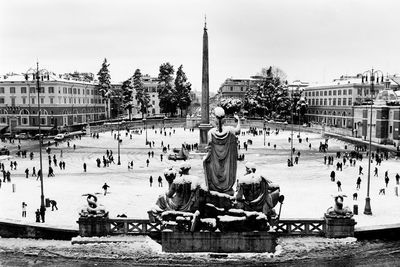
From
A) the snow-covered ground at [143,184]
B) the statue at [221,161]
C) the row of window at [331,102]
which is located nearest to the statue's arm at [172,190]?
the statue at [221,161]

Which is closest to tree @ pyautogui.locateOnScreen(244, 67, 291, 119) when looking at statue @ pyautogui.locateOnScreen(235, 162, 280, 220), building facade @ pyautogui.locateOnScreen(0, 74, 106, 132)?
building facade @ pyautogui.locateOnScreen(0, 74, 106, 132)

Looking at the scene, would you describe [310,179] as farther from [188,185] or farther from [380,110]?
[380,110]

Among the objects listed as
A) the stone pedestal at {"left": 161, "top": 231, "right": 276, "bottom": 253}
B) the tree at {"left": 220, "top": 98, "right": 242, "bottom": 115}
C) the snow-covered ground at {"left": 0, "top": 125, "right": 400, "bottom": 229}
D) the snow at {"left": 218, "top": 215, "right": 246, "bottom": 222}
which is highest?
the tree at {"left": 220, "top": 98, "right": 242, "bottom": 115}

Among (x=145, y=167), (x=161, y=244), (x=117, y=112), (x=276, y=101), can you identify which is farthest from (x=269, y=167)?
(x=117, y=112)

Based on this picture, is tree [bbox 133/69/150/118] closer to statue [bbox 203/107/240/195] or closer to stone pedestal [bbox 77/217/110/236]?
stone pedestal [bbox 77/217/110/236]

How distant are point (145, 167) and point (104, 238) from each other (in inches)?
1200

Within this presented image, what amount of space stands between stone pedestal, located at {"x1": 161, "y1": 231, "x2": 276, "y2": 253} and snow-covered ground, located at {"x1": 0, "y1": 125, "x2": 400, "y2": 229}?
379cm

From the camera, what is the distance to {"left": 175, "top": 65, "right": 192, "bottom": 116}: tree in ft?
347

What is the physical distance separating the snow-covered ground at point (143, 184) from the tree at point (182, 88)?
144 feet

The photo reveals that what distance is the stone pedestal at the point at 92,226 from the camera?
14.3m

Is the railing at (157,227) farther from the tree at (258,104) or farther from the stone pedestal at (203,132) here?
the tree at (258,104)

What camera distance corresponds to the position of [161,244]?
13.9m

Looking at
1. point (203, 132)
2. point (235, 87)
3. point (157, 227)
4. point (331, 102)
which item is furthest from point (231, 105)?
point (157, 227)

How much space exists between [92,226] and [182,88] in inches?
3639
